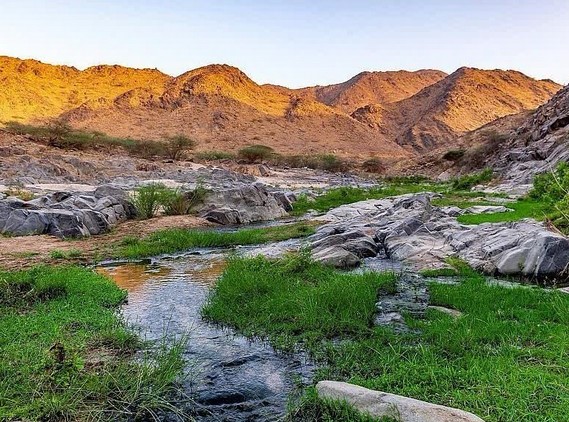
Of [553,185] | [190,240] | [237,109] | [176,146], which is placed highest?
[237,109]

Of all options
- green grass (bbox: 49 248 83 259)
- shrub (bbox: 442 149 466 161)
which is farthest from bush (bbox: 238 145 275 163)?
green grass (bbox: 49 248 83 259)

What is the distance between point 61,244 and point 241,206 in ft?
33.1

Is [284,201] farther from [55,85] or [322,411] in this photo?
[55,85]

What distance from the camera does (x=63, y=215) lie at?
16922mm

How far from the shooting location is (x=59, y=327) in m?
7.69

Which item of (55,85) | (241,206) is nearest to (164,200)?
(241,206)

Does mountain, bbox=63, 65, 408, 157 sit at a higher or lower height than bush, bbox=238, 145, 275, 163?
higher

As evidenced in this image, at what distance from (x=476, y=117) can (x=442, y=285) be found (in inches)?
5279

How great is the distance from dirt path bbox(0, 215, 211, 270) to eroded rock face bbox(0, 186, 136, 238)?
0.53m

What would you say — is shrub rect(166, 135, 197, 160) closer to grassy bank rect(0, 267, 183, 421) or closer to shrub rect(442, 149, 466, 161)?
shrub rect(442, 149, 466, 161)

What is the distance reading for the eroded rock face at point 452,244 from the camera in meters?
9.74

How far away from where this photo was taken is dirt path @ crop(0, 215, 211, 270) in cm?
1281

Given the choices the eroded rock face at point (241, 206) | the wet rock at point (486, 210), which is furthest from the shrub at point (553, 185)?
the eroded rock face at point (241, 206)

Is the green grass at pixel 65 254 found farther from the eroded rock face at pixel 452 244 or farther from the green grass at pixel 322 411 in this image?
the green grass at pixel 322 411
